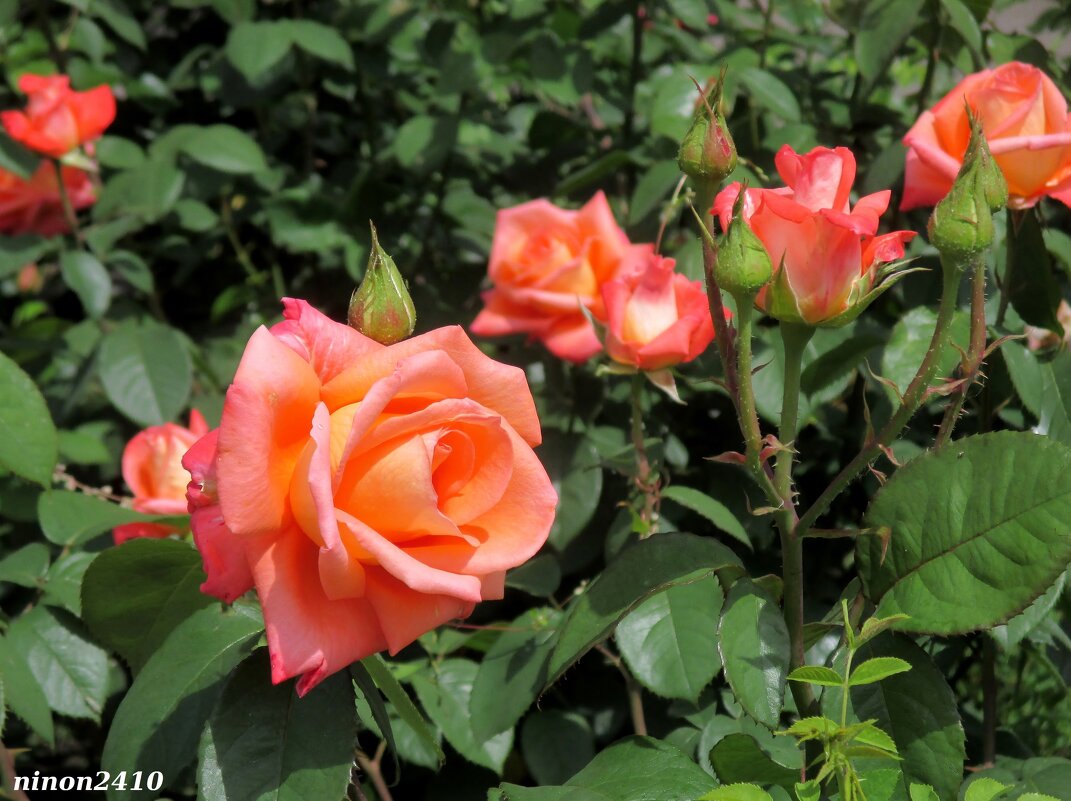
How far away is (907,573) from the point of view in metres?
0.76

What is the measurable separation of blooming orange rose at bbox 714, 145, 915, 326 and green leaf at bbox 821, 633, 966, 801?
0.23m

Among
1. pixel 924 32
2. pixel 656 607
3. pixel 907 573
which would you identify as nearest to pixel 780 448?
pixel 907 573

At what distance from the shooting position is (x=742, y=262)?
0.71m

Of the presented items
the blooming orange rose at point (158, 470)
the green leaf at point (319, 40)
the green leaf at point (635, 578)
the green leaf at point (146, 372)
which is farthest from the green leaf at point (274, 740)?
the green leaf at point (319, 40)

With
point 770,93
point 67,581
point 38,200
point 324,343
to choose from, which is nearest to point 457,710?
point 67,581

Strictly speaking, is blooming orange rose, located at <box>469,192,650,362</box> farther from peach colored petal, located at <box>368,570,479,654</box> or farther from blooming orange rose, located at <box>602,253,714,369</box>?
peach colored petal, located at <box>368,570,479,654</box>

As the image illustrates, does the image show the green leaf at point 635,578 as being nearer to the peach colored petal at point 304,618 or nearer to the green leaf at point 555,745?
the peach colored petal at point 304,618

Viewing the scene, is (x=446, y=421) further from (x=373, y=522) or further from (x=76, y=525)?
(x=76, y=525)

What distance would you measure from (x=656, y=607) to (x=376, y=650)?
1.33 ft

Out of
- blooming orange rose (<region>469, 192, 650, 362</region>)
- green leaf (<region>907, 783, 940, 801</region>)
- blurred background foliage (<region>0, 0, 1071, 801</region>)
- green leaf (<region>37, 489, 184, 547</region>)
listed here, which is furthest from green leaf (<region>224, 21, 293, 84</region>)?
green leaf (<region>907, 783, 940, 801</region>)

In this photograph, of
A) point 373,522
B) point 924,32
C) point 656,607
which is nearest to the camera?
point 373,522

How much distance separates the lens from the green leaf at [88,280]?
6.15 feet

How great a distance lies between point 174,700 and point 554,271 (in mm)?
772

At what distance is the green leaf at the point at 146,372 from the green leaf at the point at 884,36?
109 centimetres
